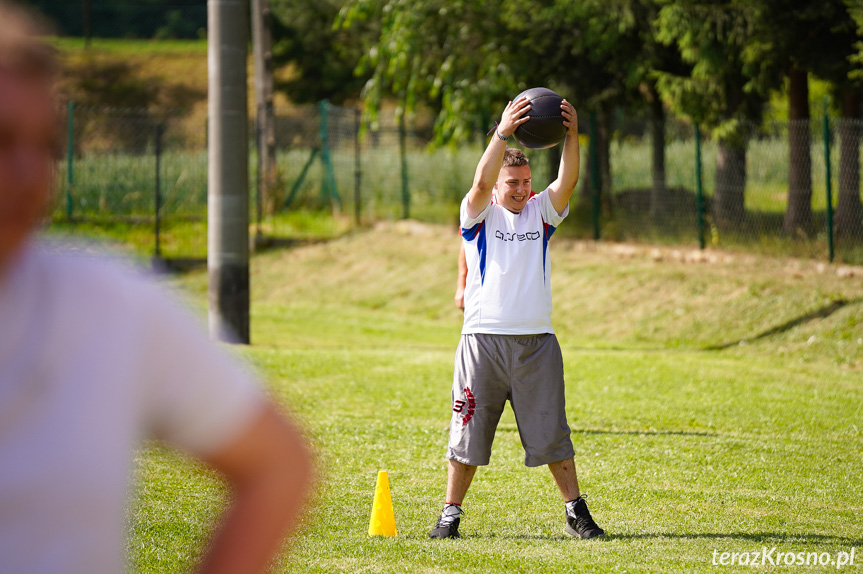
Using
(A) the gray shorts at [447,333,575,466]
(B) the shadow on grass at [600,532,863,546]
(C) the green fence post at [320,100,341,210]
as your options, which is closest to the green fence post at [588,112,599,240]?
(C) the green fence post at [320,100,341,210]

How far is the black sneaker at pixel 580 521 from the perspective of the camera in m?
5.20

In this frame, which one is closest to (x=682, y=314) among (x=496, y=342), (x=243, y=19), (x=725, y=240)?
(x=725, y=240)

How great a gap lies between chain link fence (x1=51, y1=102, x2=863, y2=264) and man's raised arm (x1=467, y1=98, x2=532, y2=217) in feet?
33.2

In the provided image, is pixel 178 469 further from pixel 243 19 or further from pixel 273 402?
pixel 243 19

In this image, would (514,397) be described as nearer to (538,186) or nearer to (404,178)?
(538,186)

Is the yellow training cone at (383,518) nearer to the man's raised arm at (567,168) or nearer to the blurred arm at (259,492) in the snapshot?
the man's raised arm at (567,168)

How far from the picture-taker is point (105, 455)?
4.56ft

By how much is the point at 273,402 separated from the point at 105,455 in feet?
0.82

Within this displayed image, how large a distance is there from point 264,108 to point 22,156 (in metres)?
23.4

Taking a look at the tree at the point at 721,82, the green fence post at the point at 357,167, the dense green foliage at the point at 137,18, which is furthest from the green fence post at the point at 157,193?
the dense green foliage at the point at 137,18

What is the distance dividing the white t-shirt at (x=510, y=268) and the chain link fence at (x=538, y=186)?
32.8ft

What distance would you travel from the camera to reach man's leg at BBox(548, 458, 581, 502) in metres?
5.16

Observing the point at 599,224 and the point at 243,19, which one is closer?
the point at 243,19

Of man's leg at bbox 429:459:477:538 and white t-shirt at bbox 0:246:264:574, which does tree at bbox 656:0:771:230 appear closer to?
man's leg at bbox 429:459:477:538
